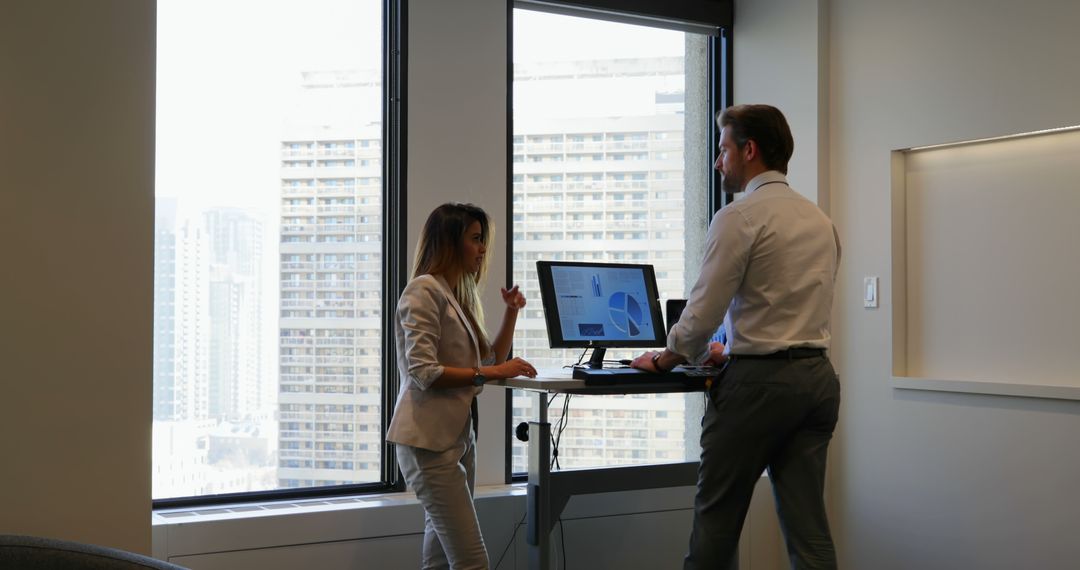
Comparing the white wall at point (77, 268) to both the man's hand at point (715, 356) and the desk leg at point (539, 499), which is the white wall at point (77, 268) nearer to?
the desk leg at point (539, 499)

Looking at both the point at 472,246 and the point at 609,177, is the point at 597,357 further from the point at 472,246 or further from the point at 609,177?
the point at 609,177

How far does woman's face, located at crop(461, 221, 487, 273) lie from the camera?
9.14ft

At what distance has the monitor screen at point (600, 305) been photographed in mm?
3143

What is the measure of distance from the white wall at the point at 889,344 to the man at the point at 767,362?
43.2 inches

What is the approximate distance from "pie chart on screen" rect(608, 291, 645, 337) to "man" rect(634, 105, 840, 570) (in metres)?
0.59

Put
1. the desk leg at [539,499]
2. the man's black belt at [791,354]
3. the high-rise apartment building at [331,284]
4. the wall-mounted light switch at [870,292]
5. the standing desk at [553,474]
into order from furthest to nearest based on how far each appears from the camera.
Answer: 1. the wall-mounted light switch at [870,292]
2. the high-rise apartment building at [331,284]
3. the desk leg at [539,499]
4. the standing desk at [553,474]
5. the man's black belt at [791,354]

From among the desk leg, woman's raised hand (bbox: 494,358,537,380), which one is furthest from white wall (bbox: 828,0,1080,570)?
woman's raised hand (bbox: 494,358,537,380)

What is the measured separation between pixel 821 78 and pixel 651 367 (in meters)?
1.80

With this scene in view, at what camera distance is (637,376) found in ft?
9.34

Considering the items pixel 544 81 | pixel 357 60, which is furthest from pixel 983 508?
pixel 357 60

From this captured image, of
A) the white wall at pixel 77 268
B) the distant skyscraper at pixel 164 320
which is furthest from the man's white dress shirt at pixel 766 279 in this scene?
the distant skyscraper at pixel 164 320

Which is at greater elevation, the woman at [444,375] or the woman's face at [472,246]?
the woman's face at [472,246]

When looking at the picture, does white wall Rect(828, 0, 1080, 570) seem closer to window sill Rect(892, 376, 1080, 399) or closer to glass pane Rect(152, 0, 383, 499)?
window sill Rect(892, 376, 1080, 399)

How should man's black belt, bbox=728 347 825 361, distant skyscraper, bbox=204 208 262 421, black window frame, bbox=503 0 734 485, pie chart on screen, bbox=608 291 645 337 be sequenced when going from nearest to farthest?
man's black belt, bbox=728 347 825 361, pie chart on screen, bbox=608 291 645 337, distant skyscraper, bbox=204 208 262 421, black window frame, bbox=503 0 734 485
